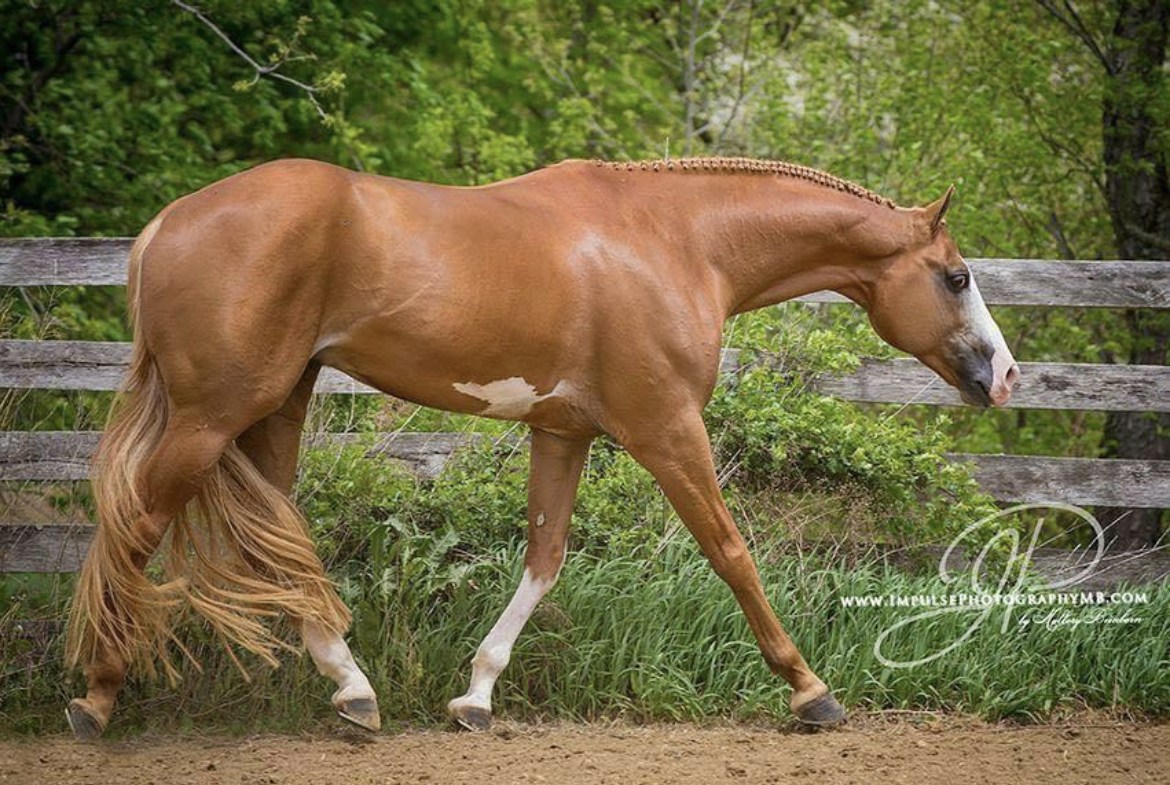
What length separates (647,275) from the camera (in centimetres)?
478

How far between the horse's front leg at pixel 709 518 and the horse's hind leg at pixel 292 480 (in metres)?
1.20

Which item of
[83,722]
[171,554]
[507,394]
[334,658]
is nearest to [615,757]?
[334,658]

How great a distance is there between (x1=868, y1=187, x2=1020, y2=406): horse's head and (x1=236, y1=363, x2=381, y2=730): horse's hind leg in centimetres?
219

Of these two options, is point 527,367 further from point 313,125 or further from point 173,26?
point 313,125

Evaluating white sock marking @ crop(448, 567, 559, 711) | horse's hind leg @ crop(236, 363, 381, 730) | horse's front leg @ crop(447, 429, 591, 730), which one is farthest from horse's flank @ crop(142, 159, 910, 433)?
white sock marking @ crop(448, 567, 559, 711)

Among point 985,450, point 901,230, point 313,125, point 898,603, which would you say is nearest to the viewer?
point 901,230

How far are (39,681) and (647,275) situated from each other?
2817 millimetres

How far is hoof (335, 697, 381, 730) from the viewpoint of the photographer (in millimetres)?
4734

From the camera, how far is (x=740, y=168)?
514 cm

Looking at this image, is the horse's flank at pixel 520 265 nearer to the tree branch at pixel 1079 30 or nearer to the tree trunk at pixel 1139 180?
the tree trunk at pixel 1139 180

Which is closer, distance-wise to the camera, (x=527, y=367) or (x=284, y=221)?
(x=284, y=221)

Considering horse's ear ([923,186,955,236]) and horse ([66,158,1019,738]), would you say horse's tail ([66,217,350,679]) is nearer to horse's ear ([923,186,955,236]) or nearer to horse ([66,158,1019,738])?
horse ([66,158,1019,738])

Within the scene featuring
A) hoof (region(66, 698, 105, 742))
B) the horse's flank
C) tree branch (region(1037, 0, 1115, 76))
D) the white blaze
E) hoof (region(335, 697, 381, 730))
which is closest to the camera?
the horse's flank

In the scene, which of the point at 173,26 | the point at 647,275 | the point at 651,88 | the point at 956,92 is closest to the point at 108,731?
the point at 647,275
